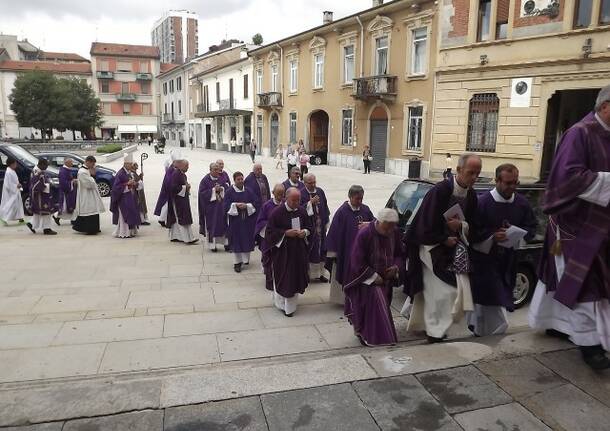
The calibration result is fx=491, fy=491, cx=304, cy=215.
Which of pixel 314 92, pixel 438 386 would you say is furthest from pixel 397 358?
pixel 314 92

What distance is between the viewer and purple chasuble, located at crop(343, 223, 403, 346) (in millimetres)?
4609

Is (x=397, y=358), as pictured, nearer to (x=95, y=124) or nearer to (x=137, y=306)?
(x=137, y=306)

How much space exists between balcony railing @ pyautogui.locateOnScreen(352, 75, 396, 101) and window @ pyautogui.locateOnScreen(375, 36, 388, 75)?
792 mm

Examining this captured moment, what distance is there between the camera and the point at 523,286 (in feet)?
20.4

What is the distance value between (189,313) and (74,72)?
76.4 meters

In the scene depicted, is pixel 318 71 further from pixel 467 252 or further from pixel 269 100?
pixel 467 252

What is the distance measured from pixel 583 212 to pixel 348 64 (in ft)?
84.4

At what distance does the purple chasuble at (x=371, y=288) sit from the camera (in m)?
4.61

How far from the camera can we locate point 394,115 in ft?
80.0

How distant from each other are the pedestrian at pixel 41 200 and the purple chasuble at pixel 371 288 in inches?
336

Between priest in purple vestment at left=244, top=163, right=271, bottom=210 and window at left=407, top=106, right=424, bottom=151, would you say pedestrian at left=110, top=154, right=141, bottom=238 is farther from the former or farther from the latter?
window at left=407, top=106, right=424, bottom=151

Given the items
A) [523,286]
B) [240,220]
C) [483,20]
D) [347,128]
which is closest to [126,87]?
[347,128]

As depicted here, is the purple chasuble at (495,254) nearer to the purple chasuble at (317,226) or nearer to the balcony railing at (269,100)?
the purple chasuble at (317,226)

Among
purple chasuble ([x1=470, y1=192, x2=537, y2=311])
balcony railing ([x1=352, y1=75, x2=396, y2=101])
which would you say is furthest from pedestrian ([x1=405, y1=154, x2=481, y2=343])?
balcony railing ([x1=352, y1=75, x2=396, y2=101])
